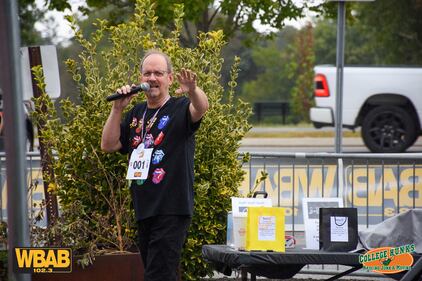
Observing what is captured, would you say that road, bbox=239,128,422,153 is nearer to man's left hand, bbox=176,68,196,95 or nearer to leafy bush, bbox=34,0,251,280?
leafy bush, bbox=34,0,251,280

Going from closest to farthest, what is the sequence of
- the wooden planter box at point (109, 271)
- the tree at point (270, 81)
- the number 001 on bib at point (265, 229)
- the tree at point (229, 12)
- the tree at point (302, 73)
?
the number 001 on bib at point (265, 229) → the wooden planter box at point (109, 271) → the tree at point (229, 12) → the tree at point (302, 73) → the tree at point (270, 81)

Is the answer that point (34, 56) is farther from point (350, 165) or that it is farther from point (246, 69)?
point (246, 69)

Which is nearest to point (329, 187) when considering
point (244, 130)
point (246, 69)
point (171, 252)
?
point (244, 130)

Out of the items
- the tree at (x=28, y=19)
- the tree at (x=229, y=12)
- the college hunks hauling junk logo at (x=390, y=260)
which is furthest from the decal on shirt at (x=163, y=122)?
the tree at (x=28, y=19)

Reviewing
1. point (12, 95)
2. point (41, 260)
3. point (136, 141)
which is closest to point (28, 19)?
point (136, 141)

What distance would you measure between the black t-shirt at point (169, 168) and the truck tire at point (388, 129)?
1414 centimetres

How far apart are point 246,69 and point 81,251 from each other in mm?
54103

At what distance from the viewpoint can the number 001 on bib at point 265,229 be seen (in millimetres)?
6957

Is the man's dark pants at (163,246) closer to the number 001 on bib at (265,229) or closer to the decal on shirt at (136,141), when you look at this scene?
the decal on shirt at (136,141)

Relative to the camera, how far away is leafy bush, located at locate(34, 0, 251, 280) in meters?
7.82

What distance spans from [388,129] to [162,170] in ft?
47.4

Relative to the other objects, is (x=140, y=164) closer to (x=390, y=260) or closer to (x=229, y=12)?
(x=390, y=260)

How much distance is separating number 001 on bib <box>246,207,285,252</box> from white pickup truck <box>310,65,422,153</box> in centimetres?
1335

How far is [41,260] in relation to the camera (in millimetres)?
5793
